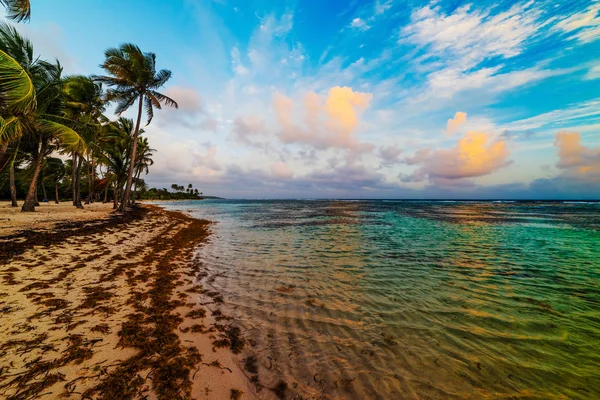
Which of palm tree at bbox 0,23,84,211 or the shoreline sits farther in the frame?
palm tree at bbox 0,23,84,211

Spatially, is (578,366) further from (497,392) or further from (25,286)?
(25,286)

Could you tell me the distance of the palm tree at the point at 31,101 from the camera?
33.9 ft

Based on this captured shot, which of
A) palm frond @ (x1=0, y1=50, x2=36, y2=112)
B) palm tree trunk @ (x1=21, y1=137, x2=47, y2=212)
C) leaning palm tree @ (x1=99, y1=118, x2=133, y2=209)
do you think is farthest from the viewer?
leaning palm tree @ (x1=99, y1=118, x2=133, y2=209)

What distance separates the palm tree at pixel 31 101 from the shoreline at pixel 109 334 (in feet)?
25.3

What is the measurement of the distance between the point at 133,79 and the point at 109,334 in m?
26.4

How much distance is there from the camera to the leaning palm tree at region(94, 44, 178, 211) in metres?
21.0

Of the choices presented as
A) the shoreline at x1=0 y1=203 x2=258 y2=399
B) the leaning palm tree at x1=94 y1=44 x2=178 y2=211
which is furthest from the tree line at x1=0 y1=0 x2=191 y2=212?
the shoreline at x1=0 y1=203 x2=258 y2=399

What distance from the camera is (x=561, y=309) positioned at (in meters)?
5.69

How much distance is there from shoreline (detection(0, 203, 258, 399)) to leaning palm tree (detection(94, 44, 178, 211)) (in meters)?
19.9

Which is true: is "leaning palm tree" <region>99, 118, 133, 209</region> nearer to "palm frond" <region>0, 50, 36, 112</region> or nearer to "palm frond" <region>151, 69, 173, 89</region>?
"palm frond" <region>151, 69, 173, 89</region>

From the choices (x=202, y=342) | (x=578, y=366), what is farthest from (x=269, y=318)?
(x=578, y=366)

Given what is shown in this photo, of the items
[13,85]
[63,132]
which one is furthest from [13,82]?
[63,132]

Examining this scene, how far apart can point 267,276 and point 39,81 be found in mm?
22554

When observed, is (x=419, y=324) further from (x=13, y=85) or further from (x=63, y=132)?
(x=63, y=132)
